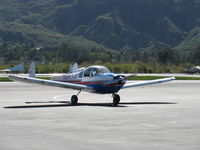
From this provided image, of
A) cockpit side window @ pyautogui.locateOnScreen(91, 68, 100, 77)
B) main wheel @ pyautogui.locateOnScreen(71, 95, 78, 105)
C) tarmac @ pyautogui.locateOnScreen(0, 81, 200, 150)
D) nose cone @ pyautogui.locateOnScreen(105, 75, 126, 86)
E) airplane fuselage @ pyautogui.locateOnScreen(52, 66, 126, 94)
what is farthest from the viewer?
cockpit side window @ pyautogui.locateOnScreen(91, 68, 100, 77)

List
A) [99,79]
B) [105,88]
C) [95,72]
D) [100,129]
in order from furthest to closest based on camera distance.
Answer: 1. [95,72]
2. [99,79]
3. [105,88]
4. [100,129]

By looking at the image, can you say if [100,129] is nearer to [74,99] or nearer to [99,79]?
[99,79]

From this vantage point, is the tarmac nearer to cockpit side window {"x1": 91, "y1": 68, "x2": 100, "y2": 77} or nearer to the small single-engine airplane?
the small single-engine airplane

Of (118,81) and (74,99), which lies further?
(74,99)

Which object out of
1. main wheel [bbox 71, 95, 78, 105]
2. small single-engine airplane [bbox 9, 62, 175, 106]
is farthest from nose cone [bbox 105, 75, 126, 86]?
main wheel [bbox 71, 95, 78, 105]

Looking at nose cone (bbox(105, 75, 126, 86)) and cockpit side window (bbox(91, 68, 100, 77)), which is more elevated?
cockpit side window (bbox(91, 68, 100, 77))

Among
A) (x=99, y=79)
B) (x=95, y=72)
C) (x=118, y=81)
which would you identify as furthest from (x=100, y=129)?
(x=95, y=72)

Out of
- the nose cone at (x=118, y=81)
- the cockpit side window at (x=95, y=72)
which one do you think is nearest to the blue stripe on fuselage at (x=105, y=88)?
the nose cone at (x=118, y=81)

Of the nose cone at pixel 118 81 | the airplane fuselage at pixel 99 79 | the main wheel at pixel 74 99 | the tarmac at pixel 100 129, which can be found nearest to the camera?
the tarmac at pixel 100 129

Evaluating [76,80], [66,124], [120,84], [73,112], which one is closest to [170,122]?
[66,124]

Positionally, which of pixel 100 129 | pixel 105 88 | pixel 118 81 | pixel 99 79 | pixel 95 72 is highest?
pixel 95 72

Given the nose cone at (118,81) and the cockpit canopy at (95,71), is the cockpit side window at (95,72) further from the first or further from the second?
the nose cone at (118,81)

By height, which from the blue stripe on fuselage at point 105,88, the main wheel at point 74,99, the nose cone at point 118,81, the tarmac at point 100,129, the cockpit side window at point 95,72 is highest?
the cockpit side window at point 95,72

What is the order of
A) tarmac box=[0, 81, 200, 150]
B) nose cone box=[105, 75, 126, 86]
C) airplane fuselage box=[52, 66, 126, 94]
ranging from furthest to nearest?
airplane fuselage box=[52, 66, 126, 94], nose cone box=[105, 75, 126, 86], tarmac box=[0, 81, 200, 150]
